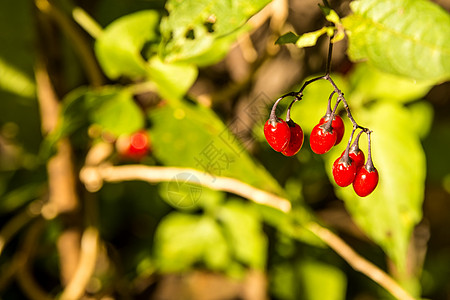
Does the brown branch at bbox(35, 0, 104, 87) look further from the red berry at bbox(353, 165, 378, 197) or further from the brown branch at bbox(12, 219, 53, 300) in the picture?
the red berry at bbox(353, 165, 378, 197)

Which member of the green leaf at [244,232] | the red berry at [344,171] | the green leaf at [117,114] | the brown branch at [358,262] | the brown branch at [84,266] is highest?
the green leaf at [117,114]

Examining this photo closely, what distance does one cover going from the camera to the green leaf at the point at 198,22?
1.33ft

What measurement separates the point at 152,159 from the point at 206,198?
13cm

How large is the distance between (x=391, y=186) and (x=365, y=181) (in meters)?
0.26

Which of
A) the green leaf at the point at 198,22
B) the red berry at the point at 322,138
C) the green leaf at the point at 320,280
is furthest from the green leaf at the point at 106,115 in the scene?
the green leaf at the point at 320,280

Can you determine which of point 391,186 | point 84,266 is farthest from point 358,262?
point 84,266

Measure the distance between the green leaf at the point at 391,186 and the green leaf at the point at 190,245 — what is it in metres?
0.35

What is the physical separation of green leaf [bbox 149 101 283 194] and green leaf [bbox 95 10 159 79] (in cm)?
8

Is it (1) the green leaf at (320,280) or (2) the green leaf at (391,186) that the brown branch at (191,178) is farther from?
(1) the green leaf at (320,280)

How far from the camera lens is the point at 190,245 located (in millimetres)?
951

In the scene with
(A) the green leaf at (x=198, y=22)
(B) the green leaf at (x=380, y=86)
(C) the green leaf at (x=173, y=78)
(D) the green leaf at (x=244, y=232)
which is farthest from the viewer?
(D) the green leaf at (x=244, y=232)

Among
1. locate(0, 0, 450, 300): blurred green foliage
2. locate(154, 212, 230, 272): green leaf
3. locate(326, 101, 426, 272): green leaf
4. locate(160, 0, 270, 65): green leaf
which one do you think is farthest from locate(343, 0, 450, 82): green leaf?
locate(154, 212, 230, 272): green leaf

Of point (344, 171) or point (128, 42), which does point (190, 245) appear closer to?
point (128, 42)

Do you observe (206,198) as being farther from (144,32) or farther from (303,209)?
(144,32)
